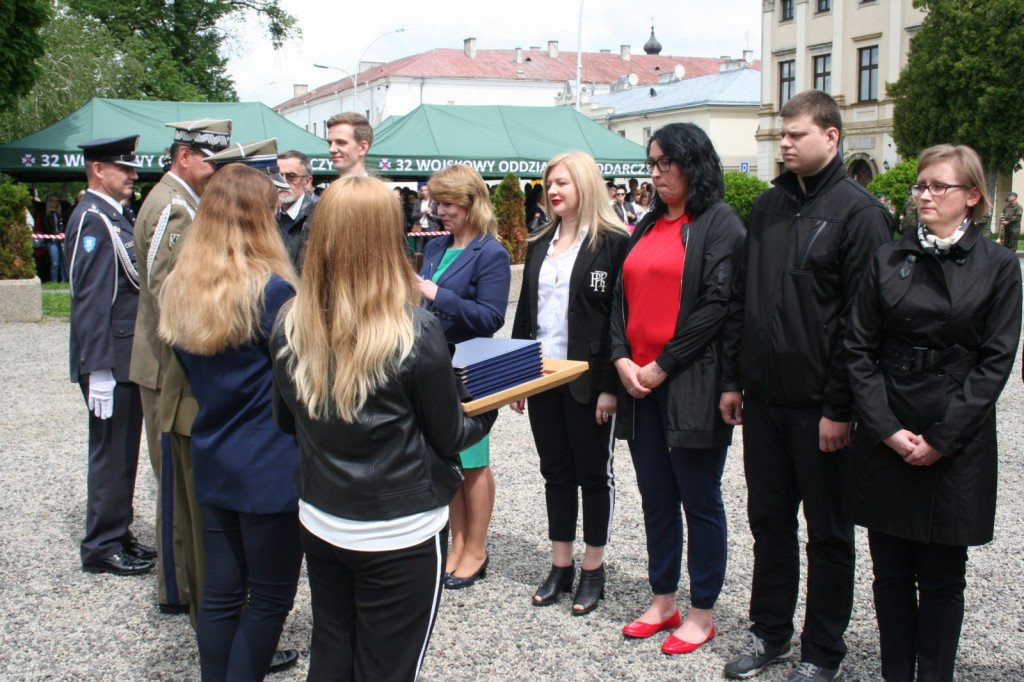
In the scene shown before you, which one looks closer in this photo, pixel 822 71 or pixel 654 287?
pixel 654 287

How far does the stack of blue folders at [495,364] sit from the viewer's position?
2.55 m

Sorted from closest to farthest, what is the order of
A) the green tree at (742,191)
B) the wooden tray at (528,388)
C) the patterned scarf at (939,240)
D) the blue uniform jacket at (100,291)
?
the wooden tray at (528,388) → the patterned scarf at (939,240) → the blue uniform jacket at (100,291) → the green tree at (742,191)

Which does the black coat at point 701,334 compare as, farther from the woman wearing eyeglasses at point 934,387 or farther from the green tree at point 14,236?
the green tree at point 14,236

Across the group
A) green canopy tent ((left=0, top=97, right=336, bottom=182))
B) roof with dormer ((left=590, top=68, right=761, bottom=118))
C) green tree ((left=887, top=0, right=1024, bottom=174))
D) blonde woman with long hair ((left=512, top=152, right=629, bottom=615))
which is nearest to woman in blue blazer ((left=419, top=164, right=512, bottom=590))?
blonde woman with long hair ((left=512, top=152, right=629, bottom=615))

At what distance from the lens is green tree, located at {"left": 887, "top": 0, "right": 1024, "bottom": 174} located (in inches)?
1196

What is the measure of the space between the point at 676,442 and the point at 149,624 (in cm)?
235

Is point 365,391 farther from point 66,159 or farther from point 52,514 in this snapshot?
point 66,159

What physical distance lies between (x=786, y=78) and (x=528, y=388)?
4886 cm

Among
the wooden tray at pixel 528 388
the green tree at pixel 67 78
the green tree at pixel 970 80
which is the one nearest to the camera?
the wooden tray at pixel 528 388

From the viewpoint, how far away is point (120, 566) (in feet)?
14.4

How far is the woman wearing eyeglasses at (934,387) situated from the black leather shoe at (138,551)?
3309mm

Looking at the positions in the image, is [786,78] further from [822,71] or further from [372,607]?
[372,607]

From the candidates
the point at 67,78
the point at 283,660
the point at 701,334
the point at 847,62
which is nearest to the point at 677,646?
the point at 701,334

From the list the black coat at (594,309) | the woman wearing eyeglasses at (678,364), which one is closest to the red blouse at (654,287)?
the woman wearing eyeglasses at (678,364)
